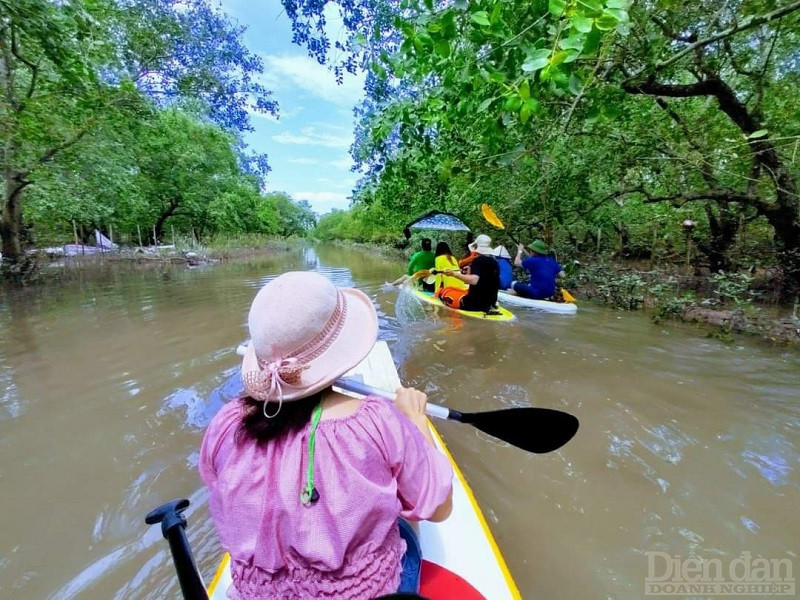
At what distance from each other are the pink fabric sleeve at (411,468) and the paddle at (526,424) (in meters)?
0.97

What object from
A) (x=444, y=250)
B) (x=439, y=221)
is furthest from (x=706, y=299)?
(x=439, y=221)


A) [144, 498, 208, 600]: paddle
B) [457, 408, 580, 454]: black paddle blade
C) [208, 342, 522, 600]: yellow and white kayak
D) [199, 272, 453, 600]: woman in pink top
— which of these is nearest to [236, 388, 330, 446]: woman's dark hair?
[199, 272, 453, 600]: woman in pink top

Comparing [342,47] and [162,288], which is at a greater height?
[342,47]

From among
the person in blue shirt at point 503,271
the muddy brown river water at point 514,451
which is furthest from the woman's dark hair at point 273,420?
the person in blue shirt at point 503,271

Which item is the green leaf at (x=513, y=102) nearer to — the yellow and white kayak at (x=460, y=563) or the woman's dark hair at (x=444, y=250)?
the yellow and white kayak at (x=460, y=563)

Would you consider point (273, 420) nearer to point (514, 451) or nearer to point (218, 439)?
point (218, 439)

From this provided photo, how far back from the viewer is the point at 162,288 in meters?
11.4

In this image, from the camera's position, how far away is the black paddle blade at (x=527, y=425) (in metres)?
2.20

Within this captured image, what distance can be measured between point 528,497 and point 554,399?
163cm

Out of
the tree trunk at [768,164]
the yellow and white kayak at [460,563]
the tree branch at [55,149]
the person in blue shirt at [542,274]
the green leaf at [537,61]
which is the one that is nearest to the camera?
the yellow and white kayak at [460,563]

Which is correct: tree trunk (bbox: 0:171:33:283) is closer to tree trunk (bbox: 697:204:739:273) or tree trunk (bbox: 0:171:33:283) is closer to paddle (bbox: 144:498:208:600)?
paddle (bbox: 144:498:208:600)

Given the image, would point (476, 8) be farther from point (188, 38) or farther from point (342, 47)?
point (188, 38)

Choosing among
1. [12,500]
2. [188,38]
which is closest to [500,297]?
[12,500]

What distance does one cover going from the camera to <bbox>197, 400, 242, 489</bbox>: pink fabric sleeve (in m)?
1.15
